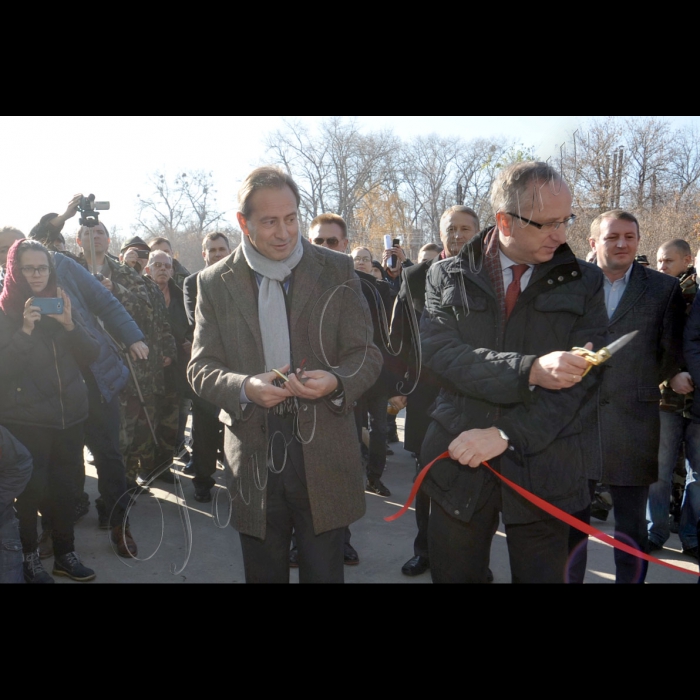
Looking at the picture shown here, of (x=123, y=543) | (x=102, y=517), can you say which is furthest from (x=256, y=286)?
(x=102, y=517)

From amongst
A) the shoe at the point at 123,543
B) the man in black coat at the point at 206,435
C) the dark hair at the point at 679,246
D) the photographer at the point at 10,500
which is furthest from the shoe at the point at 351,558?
the dark hair at the point at 679,246

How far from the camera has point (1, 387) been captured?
11.7 ft

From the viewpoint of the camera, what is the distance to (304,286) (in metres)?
2.36

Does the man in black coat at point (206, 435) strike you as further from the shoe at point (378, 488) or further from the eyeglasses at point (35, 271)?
the eyeglasses at point (35, 271)

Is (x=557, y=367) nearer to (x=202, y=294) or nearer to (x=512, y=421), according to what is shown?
(x=512, y=421)

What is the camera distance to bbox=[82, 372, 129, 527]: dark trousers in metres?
4.27

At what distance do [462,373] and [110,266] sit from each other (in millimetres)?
3671

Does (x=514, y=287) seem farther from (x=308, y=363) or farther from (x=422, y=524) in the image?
(x=422, y=524)

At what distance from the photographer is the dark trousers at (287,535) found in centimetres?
238

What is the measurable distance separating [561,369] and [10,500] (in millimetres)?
2678

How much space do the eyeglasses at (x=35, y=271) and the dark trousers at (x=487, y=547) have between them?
2.64m

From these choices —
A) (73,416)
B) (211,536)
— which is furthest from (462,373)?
(211,536)

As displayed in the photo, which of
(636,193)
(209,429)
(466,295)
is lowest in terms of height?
(209,429)

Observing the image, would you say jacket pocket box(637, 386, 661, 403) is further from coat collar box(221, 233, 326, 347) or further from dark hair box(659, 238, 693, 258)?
dark hair box(659, 238, 693, 258)
